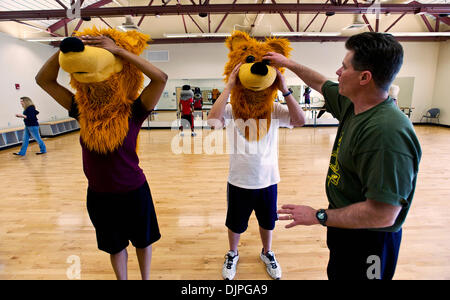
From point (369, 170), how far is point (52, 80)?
1.69m

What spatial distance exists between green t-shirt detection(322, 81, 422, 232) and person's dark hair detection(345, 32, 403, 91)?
107 millimetres

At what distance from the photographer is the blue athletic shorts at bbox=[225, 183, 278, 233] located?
1.74 meters

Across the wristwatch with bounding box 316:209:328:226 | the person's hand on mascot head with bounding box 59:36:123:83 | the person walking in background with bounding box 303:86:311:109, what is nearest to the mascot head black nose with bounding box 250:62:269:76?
the person's hand on mascot head with bounding box 59:36:123:83

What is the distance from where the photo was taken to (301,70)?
60.1 inches

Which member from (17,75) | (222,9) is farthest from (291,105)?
(17,75)

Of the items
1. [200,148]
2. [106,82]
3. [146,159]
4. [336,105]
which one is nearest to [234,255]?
[336,105]

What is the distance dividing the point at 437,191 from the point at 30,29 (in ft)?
38.5

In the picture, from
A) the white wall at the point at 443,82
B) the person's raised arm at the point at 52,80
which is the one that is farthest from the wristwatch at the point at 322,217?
the white wall at the point at 443,82

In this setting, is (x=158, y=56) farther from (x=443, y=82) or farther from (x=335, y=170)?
(x=443, y=82)

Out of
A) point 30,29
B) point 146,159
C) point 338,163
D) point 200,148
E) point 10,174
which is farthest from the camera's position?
point 30,29

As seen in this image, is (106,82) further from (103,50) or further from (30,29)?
(30,29)

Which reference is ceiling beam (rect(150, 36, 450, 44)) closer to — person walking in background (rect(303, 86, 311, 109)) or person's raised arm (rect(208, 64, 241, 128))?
person walking in background (rect(303, 86, 311, 109))

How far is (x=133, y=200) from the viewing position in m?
1.44

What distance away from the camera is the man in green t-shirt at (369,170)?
2.71 feet
